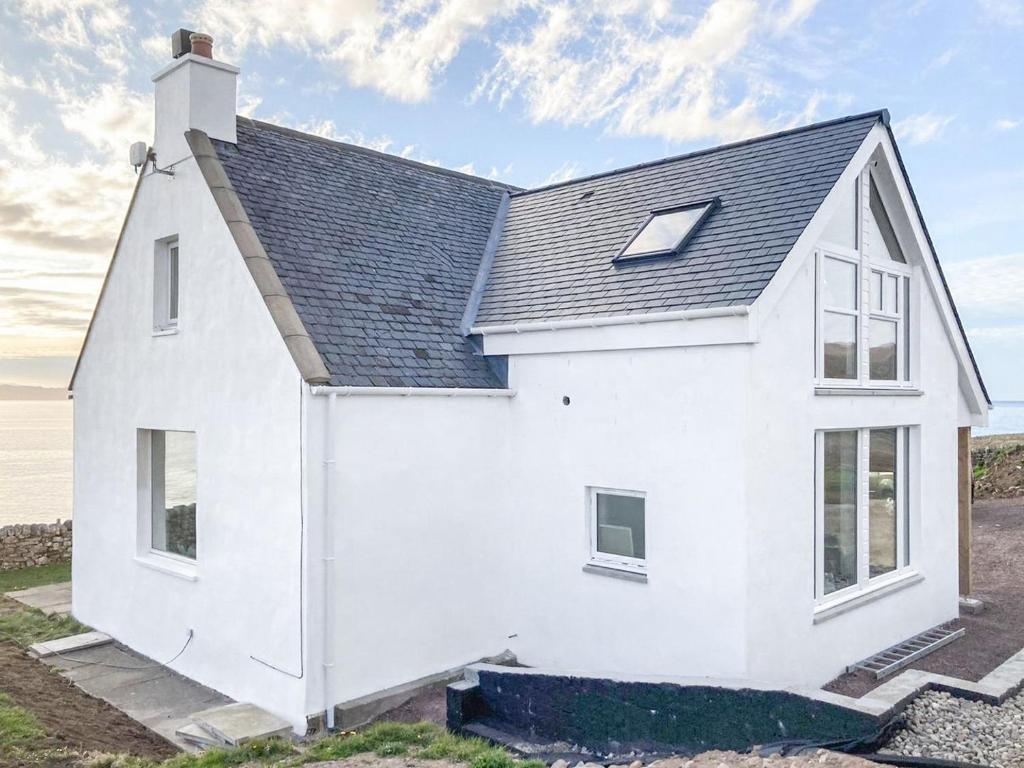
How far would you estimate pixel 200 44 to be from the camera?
10562 millimetres

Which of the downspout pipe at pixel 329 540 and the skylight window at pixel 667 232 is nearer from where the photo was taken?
the downspout pipe at pixel 329 540

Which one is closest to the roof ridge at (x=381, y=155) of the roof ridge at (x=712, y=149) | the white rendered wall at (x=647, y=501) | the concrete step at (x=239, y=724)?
the roof ridge at (x=712, y=149)

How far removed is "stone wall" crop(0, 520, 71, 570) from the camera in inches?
659

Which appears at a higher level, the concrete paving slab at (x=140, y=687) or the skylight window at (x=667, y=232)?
the skylight window at (x=667, y=232)

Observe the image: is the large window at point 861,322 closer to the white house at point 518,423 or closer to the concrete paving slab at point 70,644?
the white house at point 518,423

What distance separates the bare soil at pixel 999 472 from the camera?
79.4 feet

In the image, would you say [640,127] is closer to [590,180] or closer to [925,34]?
[590,180]

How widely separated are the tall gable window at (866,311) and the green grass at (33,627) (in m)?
12.2

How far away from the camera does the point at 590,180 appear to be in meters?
13.5

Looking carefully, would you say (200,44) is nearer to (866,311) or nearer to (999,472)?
(866,311)

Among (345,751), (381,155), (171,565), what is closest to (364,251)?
(381,155)

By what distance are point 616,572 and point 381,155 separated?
29.6ft

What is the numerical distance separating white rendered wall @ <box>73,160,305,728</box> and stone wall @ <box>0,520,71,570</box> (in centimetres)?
590

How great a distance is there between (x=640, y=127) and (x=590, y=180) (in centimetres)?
534
